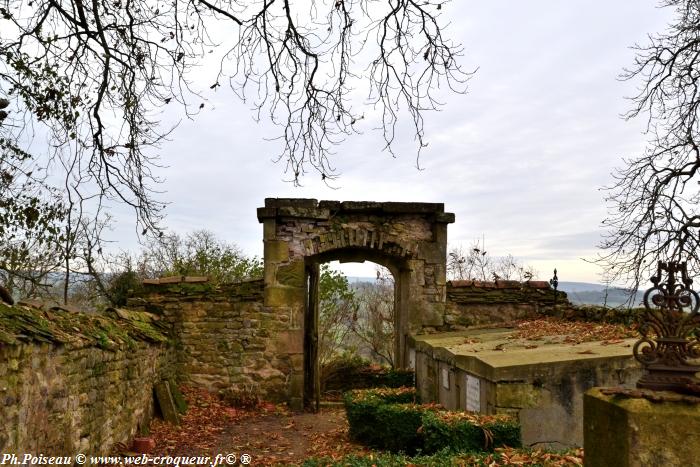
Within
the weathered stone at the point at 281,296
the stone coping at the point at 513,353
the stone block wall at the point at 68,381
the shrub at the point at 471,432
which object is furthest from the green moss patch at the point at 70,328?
the stone coping at the point at 513,353

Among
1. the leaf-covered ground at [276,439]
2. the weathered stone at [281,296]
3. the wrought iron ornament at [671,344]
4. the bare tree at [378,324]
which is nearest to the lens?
the wrought iron ornament at [671,344]

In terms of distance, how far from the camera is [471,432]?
5.56m

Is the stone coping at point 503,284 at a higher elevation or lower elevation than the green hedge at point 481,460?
higher

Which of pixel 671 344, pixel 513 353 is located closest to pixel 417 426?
pixel 513 353

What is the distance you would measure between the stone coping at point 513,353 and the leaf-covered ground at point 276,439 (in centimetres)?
120

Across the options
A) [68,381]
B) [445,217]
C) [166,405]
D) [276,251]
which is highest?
[445,217]

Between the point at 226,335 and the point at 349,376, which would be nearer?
the point at 226,335

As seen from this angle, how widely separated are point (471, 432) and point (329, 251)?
20.1ft

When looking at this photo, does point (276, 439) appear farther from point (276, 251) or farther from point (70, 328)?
point (70, 328)

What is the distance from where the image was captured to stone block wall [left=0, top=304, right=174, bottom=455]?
3855 mm

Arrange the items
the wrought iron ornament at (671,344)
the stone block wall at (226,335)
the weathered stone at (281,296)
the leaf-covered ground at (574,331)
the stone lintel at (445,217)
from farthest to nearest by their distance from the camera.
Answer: the stone lintel at (445,217) → the weathered stone at (281,296) → the stone block wall at (226,335) → the leaf-covered ground at (574,331) → the wrought iron ornament at (671,344)

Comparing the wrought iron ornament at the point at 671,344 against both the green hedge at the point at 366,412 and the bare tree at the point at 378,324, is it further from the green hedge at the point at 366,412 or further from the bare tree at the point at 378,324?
the bare tree at the point at 378,324

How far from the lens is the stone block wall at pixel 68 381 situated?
3855mm

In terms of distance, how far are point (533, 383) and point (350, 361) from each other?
8502mm
